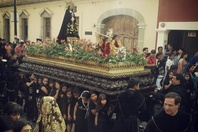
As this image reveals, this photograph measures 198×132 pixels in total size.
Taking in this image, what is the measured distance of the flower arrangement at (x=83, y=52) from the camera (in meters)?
6.08

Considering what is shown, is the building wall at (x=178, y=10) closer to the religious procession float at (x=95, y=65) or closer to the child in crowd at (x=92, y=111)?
the religious procession float at (x=95, y=65)

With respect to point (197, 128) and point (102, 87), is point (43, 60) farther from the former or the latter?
point (197, 128)

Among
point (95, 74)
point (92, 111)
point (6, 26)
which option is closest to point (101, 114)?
point (92, 111)

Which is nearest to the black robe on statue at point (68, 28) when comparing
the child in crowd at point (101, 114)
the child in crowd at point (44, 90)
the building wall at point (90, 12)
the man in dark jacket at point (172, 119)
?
the building wall at point (90, 12)

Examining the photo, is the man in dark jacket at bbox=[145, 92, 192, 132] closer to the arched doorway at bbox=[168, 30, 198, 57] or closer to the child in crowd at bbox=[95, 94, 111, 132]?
the child in crowd at bbox=[95, 94, 111, 132]

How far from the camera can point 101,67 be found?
5.95 meters

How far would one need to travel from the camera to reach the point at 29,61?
26.8 feet

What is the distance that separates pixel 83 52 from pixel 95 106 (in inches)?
81.7

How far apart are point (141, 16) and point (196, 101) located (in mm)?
6610

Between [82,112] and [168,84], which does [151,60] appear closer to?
[168,84]

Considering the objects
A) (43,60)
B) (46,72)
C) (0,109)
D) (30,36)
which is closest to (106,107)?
(0,109)

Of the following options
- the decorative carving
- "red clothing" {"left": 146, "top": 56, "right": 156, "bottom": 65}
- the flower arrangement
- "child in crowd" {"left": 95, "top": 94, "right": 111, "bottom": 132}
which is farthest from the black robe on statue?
"child in crowd" {"left": 95, "top": 94, "right": 111, "bottom": 132}

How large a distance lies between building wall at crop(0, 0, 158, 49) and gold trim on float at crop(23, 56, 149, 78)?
379 centimetres

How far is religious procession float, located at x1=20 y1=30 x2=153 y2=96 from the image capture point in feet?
19.0
